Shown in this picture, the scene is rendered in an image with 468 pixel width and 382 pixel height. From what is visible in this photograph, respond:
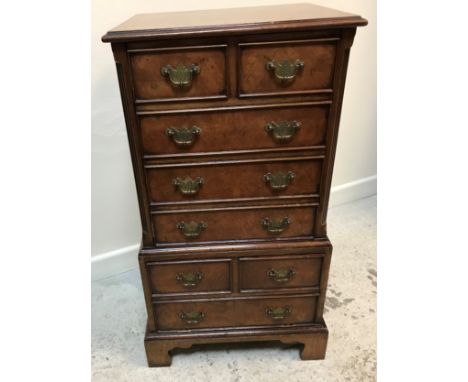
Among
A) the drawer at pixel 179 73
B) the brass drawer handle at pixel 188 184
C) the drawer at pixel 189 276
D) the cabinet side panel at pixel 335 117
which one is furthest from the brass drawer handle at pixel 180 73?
the drawer at pixel 189 276

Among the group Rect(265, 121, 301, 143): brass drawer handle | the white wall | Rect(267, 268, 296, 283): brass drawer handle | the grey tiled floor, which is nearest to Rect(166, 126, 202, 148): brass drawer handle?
Rect(265, 121, 301, 143): brass drawer handle

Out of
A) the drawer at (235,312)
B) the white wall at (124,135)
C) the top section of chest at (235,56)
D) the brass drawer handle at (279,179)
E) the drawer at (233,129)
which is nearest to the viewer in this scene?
the top section of chest at (235,56)

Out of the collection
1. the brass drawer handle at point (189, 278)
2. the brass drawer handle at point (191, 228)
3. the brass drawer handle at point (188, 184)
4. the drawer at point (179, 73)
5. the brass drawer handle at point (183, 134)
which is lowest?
the brass drawer handle at point (189, 278)

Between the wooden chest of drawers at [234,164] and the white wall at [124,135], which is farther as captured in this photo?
the white wall at [124,135]

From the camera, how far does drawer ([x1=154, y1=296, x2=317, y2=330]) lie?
5.13 feet

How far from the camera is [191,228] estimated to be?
1.42 meters

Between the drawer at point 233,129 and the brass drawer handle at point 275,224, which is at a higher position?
the drawer at point 233,129

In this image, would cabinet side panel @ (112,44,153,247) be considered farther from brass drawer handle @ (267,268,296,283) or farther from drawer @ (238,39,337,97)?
brass drawer handle @ (267,268,296,283)

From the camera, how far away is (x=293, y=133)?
1266 millimetres

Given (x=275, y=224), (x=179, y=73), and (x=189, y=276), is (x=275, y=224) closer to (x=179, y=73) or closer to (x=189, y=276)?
(x=189, y=276)

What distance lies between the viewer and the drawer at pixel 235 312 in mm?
1564

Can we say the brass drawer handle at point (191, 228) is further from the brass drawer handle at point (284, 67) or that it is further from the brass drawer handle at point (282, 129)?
the brass drawer handle at point (284, 67)

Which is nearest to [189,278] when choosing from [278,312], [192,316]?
[192,316]

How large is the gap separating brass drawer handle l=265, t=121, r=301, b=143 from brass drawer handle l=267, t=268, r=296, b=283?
21.4 inches
